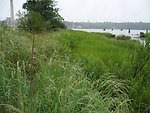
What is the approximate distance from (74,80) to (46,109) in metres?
0.70

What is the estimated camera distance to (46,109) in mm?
3770

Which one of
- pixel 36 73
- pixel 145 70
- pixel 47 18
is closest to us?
pixel 36 73

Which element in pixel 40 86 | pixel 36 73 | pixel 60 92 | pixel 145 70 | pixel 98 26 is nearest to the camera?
pixel 60 92

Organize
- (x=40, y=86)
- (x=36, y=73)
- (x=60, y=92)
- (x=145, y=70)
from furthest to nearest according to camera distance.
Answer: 1. (x=145, y=70)
2. (x=36, y=73)
3. (x=40, y=86)
4. (x=60, y=92)

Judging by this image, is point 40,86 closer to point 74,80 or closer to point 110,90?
point 74,80

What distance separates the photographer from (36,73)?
4.58m

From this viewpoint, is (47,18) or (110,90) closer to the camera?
(110,90)

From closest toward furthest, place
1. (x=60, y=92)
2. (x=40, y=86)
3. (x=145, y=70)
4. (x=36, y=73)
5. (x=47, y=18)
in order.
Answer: (x=60, y=92)
(x=40, y=86)
(x=36, y=73)
(x=145, y=70)
(x=47, y=18)

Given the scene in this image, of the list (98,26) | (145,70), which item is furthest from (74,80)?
(98,26)

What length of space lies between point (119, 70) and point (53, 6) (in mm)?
25037

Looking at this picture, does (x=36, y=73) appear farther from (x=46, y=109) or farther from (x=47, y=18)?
(x=47, y=18)

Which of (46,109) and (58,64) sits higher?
(58,64)

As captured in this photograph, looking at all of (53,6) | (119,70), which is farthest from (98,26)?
(119,70)

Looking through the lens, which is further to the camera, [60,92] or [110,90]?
[110,90]
